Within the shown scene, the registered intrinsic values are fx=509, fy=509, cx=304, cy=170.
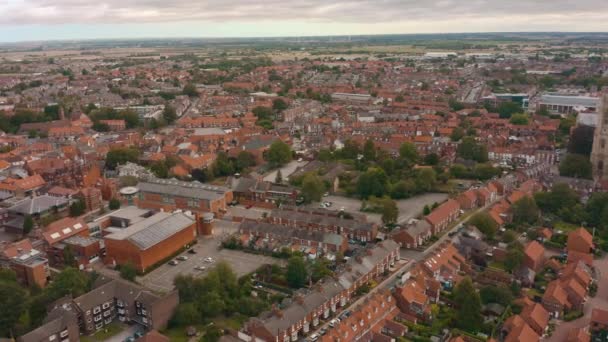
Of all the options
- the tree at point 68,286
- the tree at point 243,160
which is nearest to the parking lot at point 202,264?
the tree at point 68,286

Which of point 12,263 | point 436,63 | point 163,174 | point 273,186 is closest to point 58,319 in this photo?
point 12,263

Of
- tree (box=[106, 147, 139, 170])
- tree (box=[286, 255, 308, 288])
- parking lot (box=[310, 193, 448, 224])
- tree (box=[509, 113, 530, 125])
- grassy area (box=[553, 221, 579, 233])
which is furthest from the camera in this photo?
tree (box=[509, 113, 530, 125])

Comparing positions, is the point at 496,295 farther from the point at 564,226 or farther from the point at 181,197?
the point at 181,197

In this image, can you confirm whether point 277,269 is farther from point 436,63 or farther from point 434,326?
point 436,63

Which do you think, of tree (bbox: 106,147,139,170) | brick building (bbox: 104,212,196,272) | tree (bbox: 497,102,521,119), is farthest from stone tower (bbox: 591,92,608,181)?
tree (bbox: 106,147,139,170)

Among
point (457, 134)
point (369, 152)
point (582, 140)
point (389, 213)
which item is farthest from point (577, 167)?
point (389, 213)

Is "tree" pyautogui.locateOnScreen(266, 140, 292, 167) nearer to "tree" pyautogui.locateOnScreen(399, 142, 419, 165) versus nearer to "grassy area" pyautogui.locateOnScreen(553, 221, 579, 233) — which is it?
"tree" pyautogui.locateOnScreen(399, 142, 419, 165)

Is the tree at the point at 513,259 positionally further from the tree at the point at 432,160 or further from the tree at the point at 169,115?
the tree at the point at 169,115
